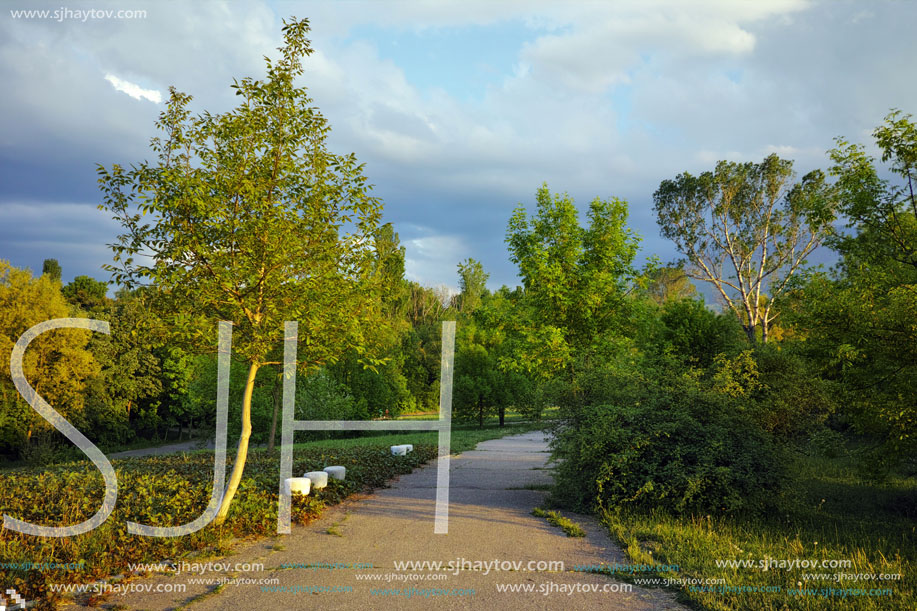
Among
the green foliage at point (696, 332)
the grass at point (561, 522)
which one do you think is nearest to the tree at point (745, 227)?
the green foliage at point (696, 332)

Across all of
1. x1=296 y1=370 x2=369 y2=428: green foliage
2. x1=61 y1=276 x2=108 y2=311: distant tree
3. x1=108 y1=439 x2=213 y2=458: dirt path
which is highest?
x1=61 y1=276 x2=108 y2=311: distant tree

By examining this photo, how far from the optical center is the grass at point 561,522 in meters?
7.80

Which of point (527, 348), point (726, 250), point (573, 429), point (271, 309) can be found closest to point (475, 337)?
point (726, 250)

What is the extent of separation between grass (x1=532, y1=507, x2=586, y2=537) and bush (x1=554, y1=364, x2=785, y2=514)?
63 cm

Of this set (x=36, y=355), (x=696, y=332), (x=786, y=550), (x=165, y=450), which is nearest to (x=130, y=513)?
(x=786, y=550)

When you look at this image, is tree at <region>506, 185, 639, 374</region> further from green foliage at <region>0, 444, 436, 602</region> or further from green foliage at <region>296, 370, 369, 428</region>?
green foliage at <region>296, 370, 369, 428</region>

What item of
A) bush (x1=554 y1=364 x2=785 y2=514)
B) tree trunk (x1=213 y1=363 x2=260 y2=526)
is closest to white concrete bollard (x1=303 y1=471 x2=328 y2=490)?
tree trunk (x1=213 y1=363 x2=260 y2=526)

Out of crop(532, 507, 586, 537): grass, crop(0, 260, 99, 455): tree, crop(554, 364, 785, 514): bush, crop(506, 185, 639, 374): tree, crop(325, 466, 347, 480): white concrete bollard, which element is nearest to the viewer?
crop(532, 507, 586, 537): grass

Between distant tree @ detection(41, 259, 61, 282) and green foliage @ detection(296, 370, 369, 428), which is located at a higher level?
distant tree @ detection(41, 259, 61, 282)

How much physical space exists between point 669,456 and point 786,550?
246 cm

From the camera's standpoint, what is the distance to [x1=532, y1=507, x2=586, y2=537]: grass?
307 inches

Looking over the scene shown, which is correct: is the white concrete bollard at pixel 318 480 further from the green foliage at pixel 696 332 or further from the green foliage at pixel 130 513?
the green foliage at pixel 696 332

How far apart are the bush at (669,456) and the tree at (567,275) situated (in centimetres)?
397

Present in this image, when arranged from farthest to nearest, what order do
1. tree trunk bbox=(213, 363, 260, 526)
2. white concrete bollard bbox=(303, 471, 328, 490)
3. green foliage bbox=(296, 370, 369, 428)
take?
1. green foliage bbox=(296, 370, 369, 428)
2. white concrete bollard bbox=(303, 471, 328, 490)
3. tree trunk bbox=(213, 363, 260, 526)
